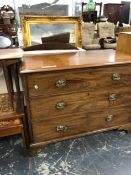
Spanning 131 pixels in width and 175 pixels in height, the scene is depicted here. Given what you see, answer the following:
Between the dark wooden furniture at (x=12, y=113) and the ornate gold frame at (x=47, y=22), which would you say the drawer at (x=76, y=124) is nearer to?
the dark wooden furniture at (x=12, y=113)

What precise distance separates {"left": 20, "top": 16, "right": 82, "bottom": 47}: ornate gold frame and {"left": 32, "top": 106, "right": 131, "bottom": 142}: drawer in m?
0.87

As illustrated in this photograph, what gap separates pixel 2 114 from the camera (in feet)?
4.33

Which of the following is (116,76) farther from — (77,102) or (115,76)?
(77,102)

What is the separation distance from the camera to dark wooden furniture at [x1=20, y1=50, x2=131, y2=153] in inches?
49.1

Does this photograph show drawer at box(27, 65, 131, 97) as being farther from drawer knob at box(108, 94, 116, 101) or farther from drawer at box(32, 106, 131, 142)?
drawer at box(32, 106, 131, 142)

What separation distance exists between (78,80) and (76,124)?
43 cm

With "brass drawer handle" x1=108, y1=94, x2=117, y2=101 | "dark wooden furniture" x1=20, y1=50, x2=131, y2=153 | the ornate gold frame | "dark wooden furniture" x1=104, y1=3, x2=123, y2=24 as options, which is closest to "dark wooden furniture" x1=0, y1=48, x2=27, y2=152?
"dark wooden furniture" x1=20, y1=50, x2=131, y2=153

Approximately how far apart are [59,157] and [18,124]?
0.48 meters

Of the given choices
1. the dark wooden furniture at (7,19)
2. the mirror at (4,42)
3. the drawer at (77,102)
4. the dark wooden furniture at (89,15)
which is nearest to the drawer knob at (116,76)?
the drawer at (77,102)

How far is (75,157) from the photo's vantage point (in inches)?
58.9

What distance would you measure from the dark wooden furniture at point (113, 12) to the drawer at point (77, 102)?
215 inches

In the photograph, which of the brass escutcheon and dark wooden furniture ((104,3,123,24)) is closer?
the brass escutcheon

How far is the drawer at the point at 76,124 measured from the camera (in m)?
1.43

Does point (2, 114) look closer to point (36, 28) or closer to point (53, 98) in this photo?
point (53, 98)
